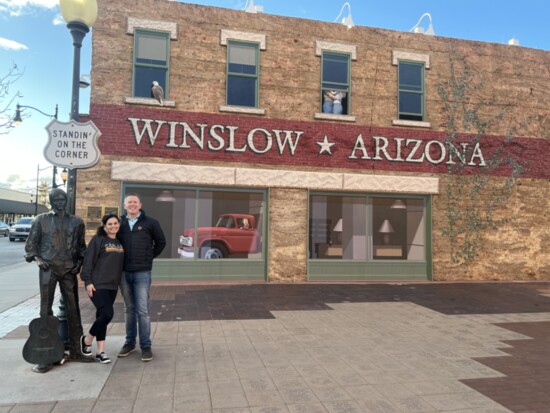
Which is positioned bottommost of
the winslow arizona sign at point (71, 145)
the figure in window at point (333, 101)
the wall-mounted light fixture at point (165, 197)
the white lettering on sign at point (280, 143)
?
the wall-mounted light fixture at point (165, 197)

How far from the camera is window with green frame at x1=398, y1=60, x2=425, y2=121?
479 inches

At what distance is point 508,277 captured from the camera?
1249 centimetres

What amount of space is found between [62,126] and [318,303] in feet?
18.8

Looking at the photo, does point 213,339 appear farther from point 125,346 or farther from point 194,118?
point 194,118

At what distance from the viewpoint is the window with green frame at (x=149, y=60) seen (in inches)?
418

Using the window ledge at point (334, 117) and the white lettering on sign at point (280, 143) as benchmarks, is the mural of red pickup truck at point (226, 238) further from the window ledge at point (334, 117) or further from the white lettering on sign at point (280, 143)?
the window ledge at point (334, 117)

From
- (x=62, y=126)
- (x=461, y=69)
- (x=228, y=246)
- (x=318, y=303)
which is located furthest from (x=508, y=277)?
(x=62, y=126)

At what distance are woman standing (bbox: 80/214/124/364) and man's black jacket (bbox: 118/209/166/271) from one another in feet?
0.38

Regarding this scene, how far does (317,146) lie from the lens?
37.4ft

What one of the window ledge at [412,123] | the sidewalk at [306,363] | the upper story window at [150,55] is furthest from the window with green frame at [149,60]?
the window ledge at [412,123]

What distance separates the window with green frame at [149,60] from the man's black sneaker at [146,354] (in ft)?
25.2

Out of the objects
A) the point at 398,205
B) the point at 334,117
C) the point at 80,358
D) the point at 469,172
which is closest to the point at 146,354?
the point at 80,358

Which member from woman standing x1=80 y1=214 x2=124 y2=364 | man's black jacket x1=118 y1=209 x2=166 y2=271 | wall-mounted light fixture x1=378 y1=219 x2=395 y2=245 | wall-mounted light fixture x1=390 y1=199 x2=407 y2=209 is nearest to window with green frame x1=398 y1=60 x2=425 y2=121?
wall-mounted light fixture x1=390 y1=199 x2=407 y2=209

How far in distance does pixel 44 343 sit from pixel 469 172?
11981mm
